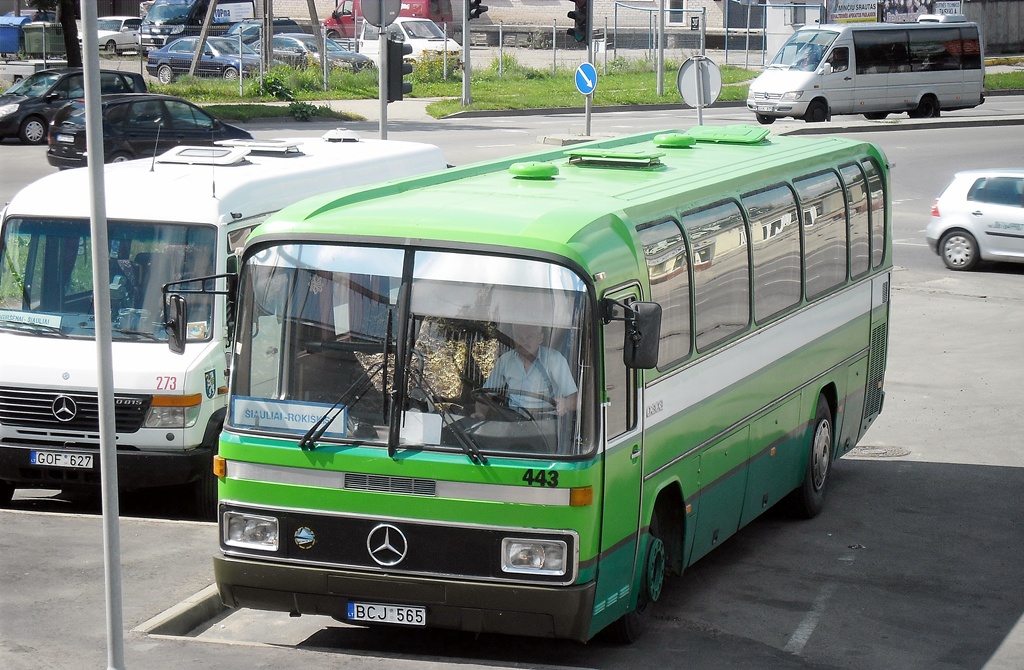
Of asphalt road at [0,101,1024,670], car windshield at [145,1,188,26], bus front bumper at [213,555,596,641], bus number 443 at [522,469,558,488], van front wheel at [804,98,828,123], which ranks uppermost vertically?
car windshield at [145,1,188,26]

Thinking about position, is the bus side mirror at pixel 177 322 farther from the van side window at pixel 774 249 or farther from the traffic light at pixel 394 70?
the traffic light at pixel 394 70

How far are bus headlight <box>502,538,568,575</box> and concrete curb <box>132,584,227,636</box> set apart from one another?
1844mm

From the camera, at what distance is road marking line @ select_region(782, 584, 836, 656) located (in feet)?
25.2

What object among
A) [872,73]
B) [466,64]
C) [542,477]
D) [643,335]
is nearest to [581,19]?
[466,64]

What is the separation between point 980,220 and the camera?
22.2 m

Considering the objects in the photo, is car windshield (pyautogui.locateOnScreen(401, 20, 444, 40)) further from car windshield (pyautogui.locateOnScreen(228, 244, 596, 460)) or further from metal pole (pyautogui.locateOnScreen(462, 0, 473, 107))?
car windshield (pyautogui.locateOnScreen(228, 244, 596, 460))

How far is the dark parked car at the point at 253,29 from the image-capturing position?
52.2 m

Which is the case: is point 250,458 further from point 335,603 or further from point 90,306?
point 90,306

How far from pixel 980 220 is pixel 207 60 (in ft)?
106

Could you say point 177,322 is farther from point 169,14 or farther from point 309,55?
point 169,14

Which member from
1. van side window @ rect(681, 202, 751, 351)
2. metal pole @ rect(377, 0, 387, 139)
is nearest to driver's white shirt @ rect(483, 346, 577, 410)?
van side window @ rect(681, 202, 751, 351)

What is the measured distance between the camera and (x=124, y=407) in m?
9.51

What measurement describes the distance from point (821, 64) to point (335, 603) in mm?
35964

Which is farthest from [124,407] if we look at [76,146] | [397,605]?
[76,146]
